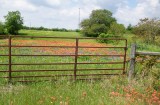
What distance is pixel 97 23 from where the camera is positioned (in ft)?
253

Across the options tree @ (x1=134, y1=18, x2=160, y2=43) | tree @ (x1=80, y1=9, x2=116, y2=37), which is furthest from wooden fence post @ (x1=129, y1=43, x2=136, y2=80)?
tree @ (x1=80, y1=9, x2=116, y2=37)

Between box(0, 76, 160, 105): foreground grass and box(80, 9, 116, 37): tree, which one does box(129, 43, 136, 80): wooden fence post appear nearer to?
box(0, 76, 160, 105): foreground grass

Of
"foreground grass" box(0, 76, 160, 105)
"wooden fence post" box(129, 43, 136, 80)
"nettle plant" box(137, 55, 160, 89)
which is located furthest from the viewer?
"wooden fence post" box(129, 43, 136, 80)

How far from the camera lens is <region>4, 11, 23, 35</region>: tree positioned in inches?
2928

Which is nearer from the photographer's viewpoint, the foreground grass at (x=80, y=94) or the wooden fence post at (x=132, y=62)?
the foreground grass at (x=80, y=94)

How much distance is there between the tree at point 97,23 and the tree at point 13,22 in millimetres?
15619

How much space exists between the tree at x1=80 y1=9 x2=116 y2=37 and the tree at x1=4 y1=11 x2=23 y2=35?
15.6 meters

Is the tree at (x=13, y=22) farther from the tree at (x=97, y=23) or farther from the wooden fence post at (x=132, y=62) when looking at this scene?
the wooden fence post at (x=132, y=62)

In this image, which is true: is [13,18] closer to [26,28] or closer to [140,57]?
[26,28]

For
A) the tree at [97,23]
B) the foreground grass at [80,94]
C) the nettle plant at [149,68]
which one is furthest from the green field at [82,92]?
the tree at [97,23]

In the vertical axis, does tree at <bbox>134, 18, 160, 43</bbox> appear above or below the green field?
above

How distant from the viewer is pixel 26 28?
3558 inches

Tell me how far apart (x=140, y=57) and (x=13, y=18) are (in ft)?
223

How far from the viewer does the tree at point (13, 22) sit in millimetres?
74375
